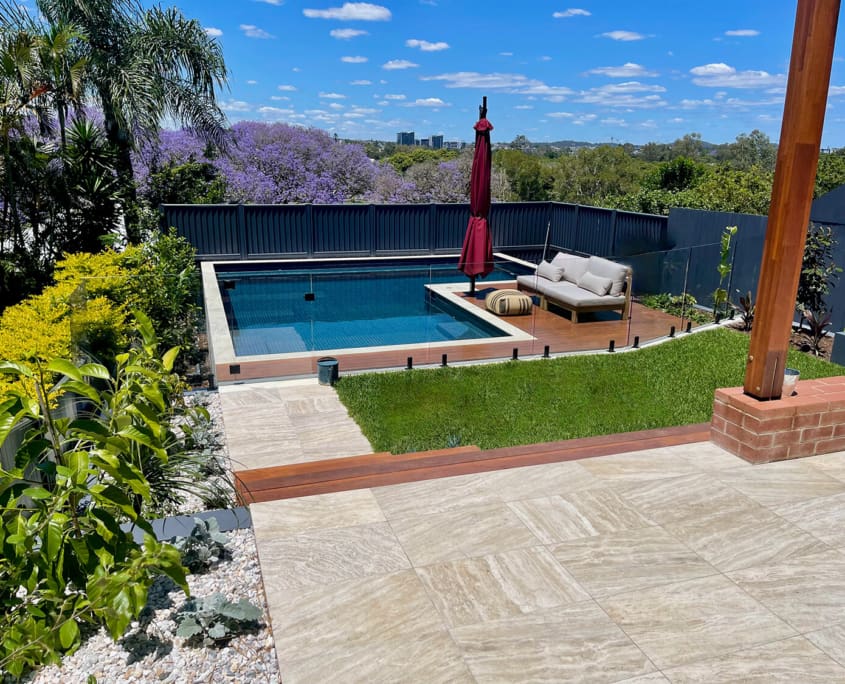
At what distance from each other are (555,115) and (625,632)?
82017mm

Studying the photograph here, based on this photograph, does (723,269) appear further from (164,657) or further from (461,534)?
(164,657)

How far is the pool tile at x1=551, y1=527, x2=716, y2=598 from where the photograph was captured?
300cm

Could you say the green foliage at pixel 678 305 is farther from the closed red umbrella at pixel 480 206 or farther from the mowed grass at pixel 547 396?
the closed red umbrella at pixel 480 206

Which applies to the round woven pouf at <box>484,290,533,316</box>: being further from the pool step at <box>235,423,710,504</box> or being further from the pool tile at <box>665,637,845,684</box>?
the pool tile at <box>665,637,845,684</box>

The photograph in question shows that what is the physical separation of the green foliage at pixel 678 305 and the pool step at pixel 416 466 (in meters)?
5.48

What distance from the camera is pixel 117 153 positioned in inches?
515

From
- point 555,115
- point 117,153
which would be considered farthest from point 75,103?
point 555,115

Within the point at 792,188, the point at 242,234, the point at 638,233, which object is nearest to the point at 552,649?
the point at 792,188

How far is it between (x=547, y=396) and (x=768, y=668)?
193 inches

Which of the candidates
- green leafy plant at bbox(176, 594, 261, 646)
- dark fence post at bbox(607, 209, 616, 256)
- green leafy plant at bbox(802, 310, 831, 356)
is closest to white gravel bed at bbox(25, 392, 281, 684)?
green leafy plant at bbox(176, 594, 261, 646)

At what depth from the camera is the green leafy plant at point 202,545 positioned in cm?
300

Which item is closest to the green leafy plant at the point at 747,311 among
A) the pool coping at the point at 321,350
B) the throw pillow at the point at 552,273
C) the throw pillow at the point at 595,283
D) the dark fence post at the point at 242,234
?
the throw pillow at the point at 595,283

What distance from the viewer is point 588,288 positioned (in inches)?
422

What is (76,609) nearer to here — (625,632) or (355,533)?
(355,533)
